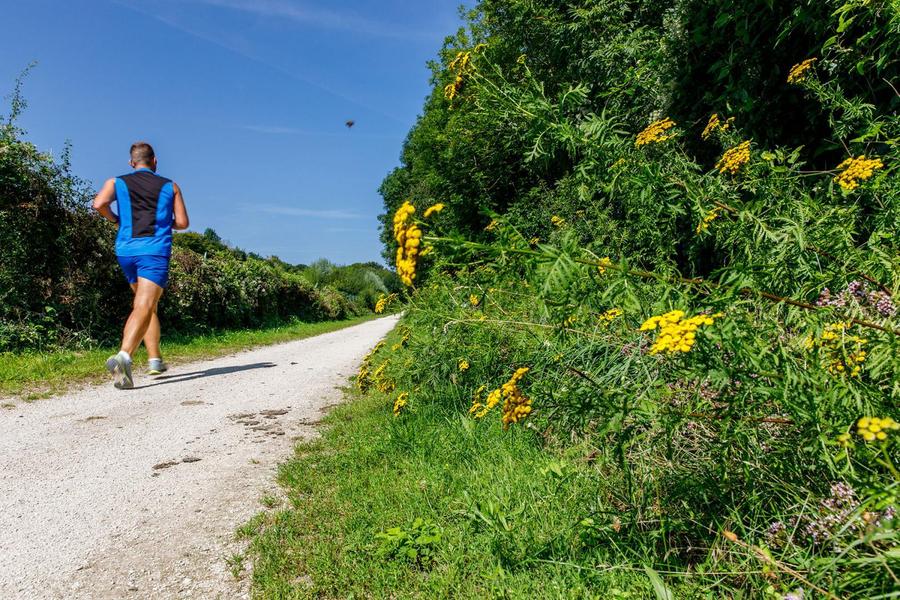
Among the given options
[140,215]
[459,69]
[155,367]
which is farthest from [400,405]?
[140,215]

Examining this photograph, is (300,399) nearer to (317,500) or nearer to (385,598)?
(317,500)

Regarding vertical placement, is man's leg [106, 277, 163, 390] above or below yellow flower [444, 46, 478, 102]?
below

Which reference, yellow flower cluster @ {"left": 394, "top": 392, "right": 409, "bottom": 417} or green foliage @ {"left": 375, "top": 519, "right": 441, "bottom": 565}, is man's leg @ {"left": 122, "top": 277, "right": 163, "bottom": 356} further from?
green foliage @ {"left": 375, "top": 519, "right": 441, "bottom": 565}

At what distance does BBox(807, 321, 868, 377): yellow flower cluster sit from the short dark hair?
6681mm

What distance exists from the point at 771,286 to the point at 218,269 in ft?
40.8

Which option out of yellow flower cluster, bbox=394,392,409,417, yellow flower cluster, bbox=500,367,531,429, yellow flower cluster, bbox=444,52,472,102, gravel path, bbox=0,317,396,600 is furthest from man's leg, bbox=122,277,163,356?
yellow flower cluster, bbox=500,367,531,429

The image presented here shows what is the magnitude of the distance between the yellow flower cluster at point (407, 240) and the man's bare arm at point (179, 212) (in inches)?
199

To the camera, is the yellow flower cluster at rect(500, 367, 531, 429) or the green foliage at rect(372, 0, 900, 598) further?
the yellow flower cluster at rect(500, 367, 531, 429)

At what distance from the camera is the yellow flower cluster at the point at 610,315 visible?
76.4 inches

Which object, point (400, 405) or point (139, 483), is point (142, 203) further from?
point (400, 405)

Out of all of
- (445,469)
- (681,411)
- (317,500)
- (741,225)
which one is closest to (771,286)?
(741,225)

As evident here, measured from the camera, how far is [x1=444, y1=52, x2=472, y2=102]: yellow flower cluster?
2.73 metres

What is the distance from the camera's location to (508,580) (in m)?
1.80

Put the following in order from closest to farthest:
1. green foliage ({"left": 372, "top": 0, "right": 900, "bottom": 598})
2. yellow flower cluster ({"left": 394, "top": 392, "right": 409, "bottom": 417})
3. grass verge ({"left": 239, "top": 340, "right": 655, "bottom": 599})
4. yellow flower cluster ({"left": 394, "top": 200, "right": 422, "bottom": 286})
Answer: green foliage ({"left": 372, "top": 0, "right": 900, "bottom": 598}) → yellow flower cluster ({"left": 394, "top": 200, "right": 422, "bottom": 286}) → grass verge ({"left": 239, "top": 340, "right": 655, "bottom": 599}) → yellow flower cluster ({"left": 394, "top": 392, "right": 409, "bottom": 417})
